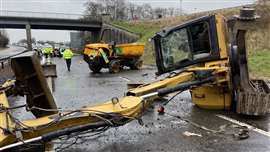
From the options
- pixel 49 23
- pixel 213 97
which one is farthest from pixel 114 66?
pixel 49 23

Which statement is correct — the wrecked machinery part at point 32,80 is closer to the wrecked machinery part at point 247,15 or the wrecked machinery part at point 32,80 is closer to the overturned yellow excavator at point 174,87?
the overturned yellow excavator at point 174,87

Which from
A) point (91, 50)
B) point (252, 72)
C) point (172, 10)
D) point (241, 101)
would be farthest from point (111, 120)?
point (172, 10)

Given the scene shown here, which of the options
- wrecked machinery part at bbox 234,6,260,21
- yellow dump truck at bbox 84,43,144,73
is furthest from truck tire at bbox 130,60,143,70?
wrecked machinery part at bbox 234,6,260,21

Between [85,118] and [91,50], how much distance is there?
21.6m

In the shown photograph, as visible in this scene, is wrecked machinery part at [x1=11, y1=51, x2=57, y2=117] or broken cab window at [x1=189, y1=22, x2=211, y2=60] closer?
wrecked machinery part at [x1=11, y1=51, x2=57, y2=117]

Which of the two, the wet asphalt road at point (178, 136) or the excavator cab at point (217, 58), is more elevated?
the excavator cab at point (217, 58)

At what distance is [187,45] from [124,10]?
94041mm

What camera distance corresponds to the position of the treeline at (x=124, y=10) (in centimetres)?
9928

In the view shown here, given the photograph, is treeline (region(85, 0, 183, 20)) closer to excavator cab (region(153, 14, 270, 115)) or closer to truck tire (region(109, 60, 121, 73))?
truck tire (region(109, 60, 121, 73))

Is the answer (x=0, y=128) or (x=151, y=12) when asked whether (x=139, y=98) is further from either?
(x=151, y=12)

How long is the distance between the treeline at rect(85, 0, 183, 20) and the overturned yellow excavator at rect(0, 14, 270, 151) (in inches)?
3407

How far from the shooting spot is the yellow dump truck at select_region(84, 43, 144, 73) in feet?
90.6

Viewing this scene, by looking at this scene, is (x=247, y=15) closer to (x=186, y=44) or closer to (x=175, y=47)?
(x=186, y=44)

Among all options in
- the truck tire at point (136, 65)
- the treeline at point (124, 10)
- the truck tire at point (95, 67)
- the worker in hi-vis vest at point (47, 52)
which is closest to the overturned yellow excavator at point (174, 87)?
the truck tire at point (95, 67)
